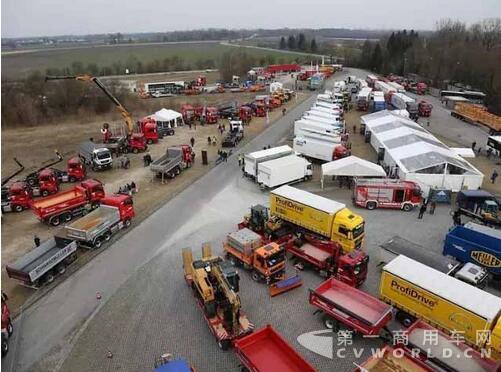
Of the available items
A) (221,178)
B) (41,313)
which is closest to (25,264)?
(41,313)

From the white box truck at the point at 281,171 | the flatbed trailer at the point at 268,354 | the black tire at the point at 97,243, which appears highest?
the white box truck at the point at 281,171

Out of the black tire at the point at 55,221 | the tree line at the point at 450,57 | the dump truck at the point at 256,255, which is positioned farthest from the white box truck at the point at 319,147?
the tree line at the point at 450,57

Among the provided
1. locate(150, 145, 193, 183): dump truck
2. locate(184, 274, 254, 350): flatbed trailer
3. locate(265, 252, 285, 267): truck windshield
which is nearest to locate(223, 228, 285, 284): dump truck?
locate(265, 252, 285, 267): truck windshield

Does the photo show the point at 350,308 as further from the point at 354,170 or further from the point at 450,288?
the point at 354,170

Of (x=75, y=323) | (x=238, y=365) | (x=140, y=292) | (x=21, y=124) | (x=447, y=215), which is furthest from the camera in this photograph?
(x=21, y=124)

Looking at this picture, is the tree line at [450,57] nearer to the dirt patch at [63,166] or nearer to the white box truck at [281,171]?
the dirt patch at [63,166]

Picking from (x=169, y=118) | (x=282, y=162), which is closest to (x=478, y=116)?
(x=282, y=162)

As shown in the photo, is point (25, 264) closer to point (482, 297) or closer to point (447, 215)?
point (482, 297)
